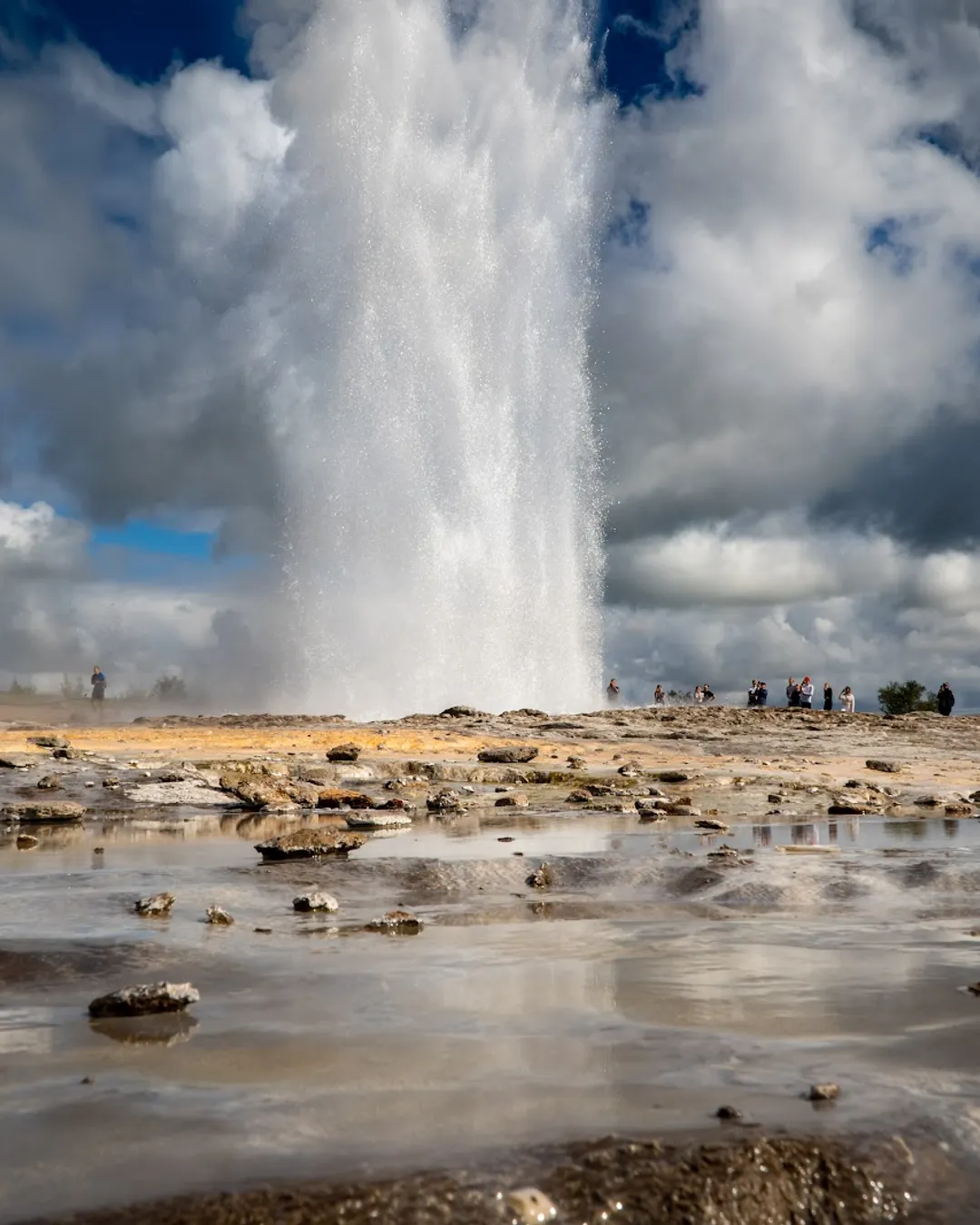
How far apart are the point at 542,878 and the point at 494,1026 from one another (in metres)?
3.77

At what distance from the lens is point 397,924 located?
18.3ft

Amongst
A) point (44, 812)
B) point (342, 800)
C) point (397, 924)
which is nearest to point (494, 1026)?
point (397, 924)

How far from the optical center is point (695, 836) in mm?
9961

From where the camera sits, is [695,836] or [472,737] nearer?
[695,836]

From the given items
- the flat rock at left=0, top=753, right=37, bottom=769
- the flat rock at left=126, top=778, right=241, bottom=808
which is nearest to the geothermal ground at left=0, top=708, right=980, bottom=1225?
the flat rock at left=126, top=778, right=241, bottom=808

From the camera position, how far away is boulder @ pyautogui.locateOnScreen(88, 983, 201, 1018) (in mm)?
3674

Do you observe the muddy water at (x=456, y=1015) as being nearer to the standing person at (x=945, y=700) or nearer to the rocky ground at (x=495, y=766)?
the rocky ground at (x=495, y=766)

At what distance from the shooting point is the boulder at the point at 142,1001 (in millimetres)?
3674

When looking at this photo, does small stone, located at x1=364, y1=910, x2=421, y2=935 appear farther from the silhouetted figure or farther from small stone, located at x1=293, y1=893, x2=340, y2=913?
the silhouetted figure

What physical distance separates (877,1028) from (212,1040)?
80.3 inches

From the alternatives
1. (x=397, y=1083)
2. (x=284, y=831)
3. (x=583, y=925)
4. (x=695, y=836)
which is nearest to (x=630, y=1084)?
(x=397, y=1083)

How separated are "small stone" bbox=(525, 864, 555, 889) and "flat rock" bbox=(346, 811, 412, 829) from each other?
11.0 ft

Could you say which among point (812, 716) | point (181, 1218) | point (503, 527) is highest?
point (503, 527)

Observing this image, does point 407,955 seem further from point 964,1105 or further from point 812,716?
point 812,716
